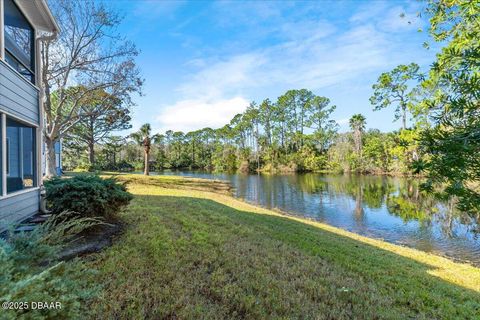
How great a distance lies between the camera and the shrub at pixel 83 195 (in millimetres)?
4809

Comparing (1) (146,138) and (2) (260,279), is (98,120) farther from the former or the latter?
(2) (260,279)

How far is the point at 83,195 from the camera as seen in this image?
486 cm

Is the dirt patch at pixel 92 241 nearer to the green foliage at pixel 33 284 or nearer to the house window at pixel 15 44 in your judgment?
the green foliage at pixel 33 284

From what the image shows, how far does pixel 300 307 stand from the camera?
302 centimetres

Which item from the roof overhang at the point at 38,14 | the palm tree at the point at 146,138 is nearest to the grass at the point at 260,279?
the roof overhang at the point at 38,14

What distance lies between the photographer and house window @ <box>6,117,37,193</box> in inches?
239

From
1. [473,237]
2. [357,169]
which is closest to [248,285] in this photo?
[473,237]

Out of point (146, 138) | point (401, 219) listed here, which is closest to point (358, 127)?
point (401, 219)

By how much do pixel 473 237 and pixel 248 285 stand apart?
451 inches

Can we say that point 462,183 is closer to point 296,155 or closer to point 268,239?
point 268,239

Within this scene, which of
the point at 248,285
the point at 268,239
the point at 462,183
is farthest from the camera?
the point at 268,239

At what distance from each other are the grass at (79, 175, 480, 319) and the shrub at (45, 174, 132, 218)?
0.79 m

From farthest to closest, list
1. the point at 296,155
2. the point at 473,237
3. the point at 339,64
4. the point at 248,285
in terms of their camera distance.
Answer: the point at 296,155 < the point at 339,64 < the point at 473,237 < the point at 248,285

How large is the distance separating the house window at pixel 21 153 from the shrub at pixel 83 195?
4.43 feet
